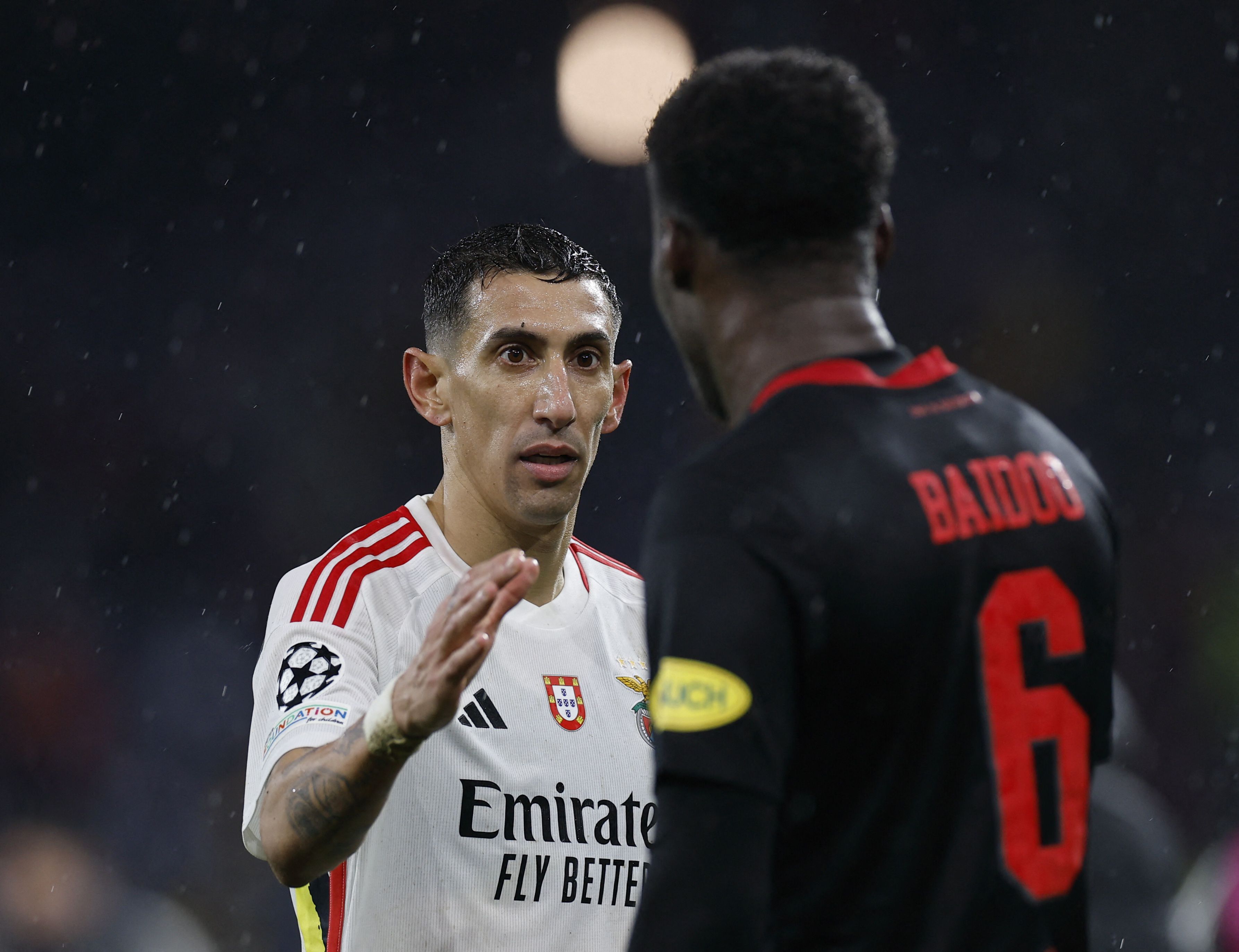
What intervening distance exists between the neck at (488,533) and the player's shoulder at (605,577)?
0.15 meters

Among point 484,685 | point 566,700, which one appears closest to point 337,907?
point 484,685

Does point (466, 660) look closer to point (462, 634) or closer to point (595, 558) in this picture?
point (462, 634)

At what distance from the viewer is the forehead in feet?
10.7

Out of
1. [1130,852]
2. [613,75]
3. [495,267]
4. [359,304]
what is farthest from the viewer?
[613,75]

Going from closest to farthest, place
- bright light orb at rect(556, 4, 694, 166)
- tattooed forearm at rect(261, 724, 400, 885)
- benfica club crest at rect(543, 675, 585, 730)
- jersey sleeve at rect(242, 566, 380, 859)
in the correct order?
tattooed forearm at rect(261, 724, 400, 885), jersey sleeve at rect(242, 566, 380, 859), benfica club crest at rect(543, 675, 585, 730), bright light orb at rect(556, 4, 694, 166)

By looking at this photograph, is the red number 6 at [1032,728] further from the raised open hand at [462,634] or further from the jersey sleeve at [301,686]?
the jersey sleeve at [301,686]

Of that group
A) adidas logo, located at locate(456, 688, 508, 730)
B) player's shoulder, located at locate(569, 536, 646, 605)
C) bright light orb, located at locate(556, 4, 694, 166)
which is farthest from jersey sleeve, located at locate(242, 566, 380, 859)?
bright light orb, located at locate(556, 4, 694, 166)

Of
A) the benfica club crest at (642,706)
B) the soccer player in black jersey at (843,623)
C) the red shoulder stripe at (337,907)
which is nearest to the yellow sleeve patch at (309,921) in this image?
the red shoulder stripe at (337,907)

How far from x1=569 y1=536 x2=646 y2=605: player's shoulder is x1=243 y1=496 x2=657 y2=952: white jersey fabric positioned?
29 centimetres

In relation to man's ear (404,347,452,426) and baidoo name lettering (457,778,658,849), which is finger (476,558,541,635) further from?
man's ear (404,347,452,426)

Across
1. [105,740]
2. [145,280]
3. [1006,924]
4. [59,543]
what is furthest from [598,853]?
[145,280]

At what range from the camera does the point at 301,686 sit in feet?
8.84

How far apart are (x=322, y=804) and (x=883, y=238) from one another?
1.44 metres

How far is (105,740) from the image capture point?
28.5ft
